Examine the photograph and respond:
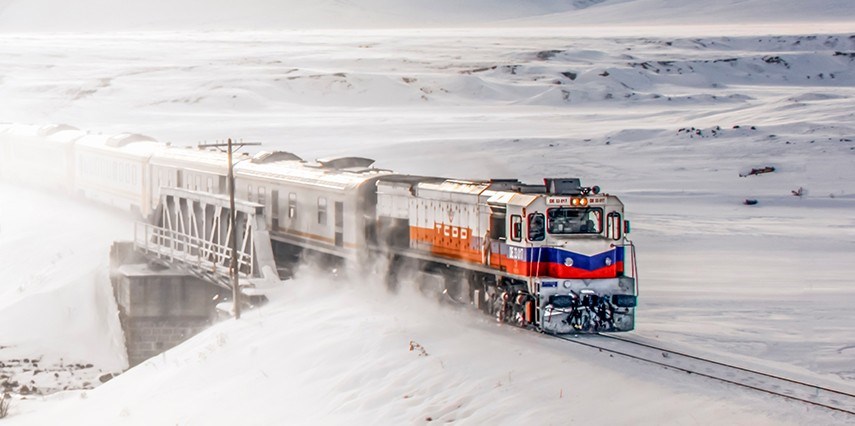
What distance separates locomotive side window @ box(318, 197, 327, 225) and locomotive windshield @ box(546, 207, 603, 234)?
994cm

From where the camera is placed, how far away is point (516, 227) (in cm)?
2586

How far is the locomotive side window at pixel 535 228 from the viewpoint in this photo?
83.9ft

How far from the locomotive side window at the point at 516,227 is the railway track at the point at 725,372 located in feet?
6.96

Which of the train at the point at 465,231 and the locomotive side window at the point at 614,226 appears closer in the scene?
the train at the point at 465,231

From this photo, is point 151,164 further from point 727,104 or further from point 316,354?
point 727,104

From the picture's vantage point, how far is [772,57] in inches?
4847

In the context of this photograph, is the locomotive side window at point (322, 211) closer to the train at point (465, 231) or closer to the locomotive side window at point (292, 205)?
the train at point (465, 231)

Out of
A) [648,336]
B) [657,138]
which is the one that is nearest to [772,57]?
[657,138]

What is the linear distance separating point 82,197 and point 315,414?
37801mm

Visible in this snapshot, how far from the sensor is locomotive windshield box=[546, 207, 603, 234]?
25.8 m

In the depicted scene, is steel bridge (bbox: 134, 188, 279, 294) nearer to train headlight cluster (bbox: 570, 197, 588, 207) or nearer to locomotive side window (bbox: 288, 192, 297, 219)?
locomotive side window (bbox: 288, 192, 297, 219)

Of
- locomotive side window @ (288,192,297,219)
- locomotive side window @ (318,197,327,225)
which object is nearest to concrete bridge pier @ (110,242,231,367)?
locomotive side window @ (288,192,297,219)

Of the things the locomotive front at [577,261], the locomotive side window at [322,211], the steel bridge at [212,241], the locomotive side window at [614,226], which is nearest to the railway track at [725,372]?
the locomotive front at [577,261]

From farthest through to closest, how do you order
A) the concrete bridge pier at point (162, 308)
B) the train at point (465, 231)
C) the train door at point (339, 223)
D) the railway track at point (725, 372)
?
the concrete bridge pier at point (162, 308), the train door at point (339, 223), the train at point (465, 231), the railway track at point (725, 372)
